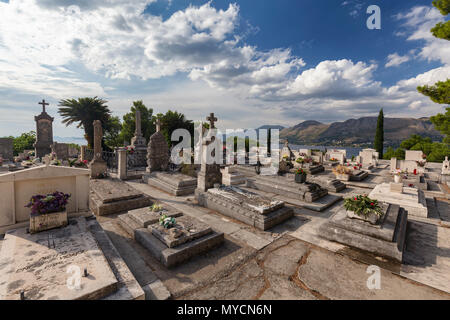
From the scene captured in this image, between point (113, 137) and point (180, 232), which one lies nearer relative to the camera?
point (180, 232)

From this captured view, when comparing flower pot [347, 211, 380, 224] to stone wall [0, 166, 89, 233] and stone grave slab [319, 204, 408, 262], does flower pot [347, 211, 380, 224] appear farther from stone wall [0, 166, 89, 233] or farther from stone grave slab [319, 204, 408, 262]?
stone wall [0, 166, 89, 233]

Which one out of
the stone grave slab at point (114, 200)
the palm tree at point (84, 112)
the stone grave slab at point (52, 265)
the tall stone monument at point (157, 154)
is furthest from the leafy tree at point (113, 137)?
the stone grave slab at point (52, 265)

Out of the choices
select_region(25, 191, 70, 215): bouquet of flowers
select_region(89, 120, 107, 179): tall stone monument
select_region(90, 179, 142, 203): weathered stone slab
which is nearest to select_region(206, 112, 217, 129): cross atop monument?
select_region(90, 179, 142, 203): weathered stone slab

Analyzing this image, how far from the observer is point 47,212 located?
4.86 m

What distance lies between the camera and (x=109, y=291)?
312cm

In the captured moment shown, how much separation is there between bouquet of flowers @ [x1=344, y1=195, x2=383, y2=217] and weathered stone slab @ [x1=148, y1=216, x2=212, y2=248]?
13.5 ft

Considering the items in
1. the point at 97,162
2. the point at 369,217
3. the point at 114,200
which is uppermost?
the point at 97,162

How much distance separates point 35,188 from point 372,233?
29.6 ft

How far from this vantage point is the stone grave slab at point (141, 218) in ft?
18.6

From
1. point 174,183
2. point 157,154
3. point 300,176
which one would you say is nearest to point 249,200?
point 300,176

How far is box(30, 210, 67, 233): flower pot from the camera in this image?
4.66 meters

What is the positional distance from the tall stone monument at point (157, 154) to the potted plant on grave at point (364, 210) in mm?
11033

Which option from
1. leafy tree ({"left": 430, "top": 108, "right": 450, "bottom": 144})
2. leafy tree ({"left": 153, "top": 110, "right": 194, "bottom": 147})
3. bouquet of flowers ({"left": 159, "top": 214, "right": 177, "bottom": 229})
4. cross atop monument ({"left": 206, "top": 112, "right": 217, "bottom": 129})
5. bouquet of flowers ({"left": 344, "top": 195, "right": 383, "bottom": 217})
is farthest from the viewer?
leafy tree ({"left": 153, "top": 110, "right": 194, "bottom": 147})

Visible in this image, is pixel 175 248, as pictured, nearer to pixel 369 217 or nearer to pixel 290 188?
pixel 369 217
